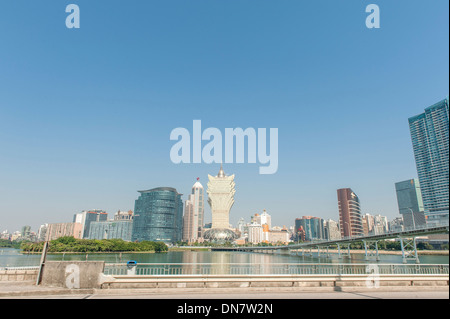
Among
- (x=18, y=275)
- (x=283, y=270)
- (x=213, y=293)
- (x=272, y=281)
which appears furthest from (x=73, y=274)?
(x=283, y=270)

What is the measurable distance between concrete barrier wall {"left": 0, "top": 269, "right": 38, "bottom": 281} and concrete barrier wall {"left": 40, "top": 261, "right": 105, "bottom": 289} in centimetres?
180

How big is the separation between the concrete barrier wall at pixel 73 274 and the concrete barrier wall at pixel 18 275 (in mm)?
1800

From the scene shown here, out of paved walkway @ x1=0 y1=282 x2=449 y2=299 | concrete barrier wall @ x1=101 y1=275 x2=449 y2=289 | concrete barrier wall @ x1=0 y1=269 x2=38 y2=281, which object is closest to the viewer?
paved walkway @ x1=0 y1=282 x2=449 y2=299

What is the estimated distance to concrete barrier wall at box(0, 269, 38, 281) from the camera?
48.4ft

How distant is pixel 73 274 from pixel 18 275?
14.4 ft

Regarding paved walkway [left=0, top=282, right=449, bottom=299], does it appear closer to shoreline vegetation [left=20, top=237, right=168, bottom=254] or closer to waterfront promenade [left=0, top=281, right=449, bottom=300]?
waterfront promenade [left=0, top=281, right=449, bottom=300]

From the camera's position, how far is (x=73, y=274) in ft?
42.9

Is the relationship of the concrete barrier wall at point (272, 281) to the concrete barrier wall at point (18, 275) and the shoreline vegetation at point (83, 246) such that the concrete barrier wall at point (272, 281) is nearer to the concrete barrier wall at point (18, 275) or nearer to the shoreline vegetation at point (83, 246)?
the concrete barrier wall at point (18, 275)

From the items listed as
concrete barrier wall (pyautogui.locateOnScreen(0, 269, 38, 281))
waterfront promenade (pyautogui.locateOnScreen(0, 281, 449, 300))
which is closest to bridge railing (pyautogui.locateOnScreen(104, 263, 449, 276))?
waterfront promenade (pyautogui.locateOnScreen(0, 281, 449, 300))

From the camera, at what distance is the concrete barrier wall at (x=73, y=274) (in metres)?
13.0
